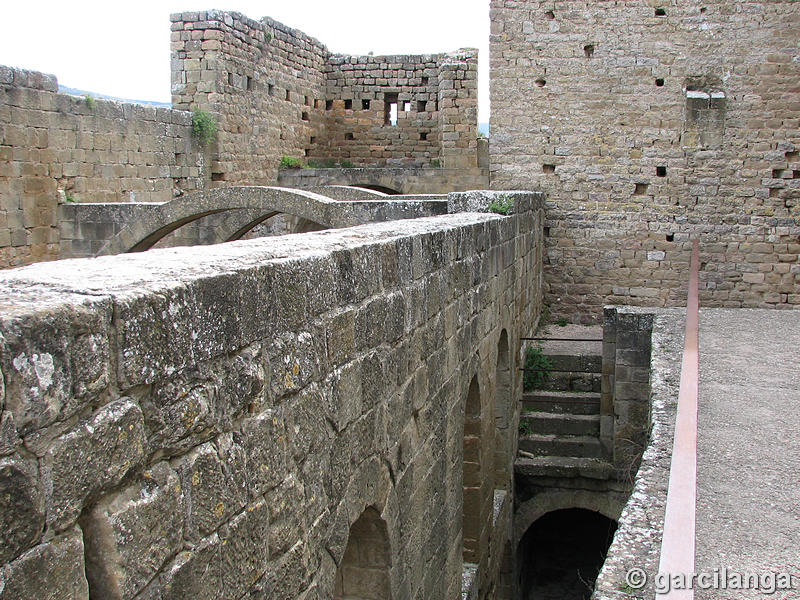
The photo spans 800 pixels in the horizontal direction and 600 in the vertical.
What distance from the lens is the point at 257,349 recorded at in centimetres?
248

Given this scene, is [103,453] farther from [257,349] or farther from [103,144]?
[103,144]

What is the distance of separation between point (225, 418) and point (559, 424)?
8.61 m

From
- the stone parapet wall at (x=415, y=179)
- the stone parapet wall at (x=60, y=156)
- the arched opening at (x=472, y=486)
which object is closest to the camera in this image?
the arched opening at (x=472, y=486)

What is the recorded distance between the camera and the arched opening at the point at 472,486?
7191 millimetres

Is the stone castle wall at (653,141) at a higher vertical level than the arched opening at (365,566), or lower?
higher

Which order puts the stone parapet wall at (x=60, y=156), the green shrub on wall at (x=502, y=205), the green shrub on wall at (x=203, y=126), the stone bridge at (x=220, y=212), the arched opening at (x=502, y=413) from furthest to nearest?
the green shrub on wall at (x=203, y=126) → the stone parapet wall at (x=60, y=156) → the arched opening at (x=502, y=413) → the green shrub on wall at (x=502, y=205) → the stone bridge at (x=220, y=212)

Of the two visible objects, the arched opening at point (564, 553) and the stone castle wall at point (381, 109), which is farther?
the stone castle wall at point (381, 109)

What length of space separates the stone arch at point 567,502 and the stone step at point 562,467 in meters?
0.28

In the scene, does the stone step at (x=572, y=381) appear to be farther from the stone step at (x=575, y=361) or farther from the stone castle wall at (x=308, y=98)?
the stone castle wall at (x=308, y=98)

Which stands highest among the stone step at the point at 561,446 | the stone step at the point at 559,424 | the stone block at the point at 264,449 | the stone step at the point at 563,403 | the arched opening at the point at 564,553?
the stone block at the point at 264,449

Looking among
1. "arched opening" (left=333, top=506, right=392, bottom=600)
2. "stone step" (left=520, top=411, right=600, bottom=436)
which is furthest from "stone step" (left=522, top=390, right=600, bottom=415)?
"arched opening" (left=333, top=506, right=392, bottom=600)

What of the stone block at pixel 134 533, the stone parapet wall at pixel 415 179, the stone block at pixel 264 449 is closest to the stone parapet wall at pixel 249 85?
the stone parapet wall at pixel 415 179

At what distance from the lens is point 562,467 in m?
9.94

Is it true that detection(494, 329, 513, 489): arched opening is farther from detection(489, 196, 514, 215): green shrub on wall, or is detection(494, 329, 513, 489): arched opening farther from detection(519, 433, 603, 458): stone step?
detection(489, 196, 514, 215): green shrub on wall
